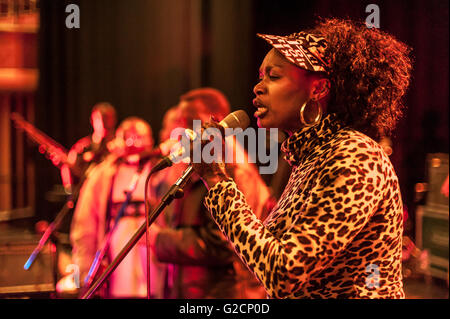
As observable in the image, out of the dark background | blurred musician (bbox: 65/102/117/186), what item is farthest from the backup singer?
the dark background

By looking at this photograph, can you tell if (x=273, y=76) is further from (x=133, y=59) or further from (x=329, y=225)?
(x=133, y=59)

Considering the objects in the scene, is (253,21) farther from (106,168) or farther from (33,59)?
(33,59)

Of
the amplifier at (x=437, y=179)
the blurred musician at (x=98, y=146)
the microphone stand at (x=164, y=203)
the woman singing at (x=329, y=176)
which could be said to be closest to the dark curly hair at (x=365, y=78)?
the woman singing at (x=329, y=176)

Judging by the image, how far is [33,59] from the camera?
1119cm

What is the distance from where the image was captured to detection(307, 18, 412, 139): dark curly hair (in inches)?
58.0

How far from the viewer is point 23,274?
2.45m

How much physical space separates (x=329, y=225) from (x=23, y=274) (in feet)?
5.59

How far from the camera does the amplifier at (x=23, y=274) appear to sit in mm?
2311

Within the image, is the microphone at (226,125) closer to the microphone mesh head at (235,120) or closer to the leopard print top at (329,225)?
the microphone mesh head at (235,120)

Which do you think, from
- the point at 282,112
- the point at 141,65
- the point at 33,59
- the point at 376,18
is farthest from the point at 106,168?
the point at 33,59

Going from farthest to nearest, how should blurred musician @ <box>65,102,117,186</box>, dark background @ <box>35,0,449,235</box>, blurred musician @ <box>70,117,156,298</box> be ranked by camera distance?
dark background @ <box>35,0,449,235</box> → blurred musician @ <box>65,102,117,186</box> → blurred musician @ <box>70,117,156,298</box>

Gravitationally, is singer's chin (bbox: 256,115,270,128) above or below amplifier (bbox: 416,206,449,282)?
above

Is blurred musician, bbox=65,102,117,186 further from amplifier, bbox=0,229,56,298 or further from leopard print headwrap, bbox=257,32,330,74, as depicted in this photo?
leopard print headwrap, bbox=257,32,330,74

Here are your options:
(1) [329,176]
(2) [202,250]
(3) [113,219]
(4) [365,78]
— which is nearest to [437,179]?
(3) [113,219]
